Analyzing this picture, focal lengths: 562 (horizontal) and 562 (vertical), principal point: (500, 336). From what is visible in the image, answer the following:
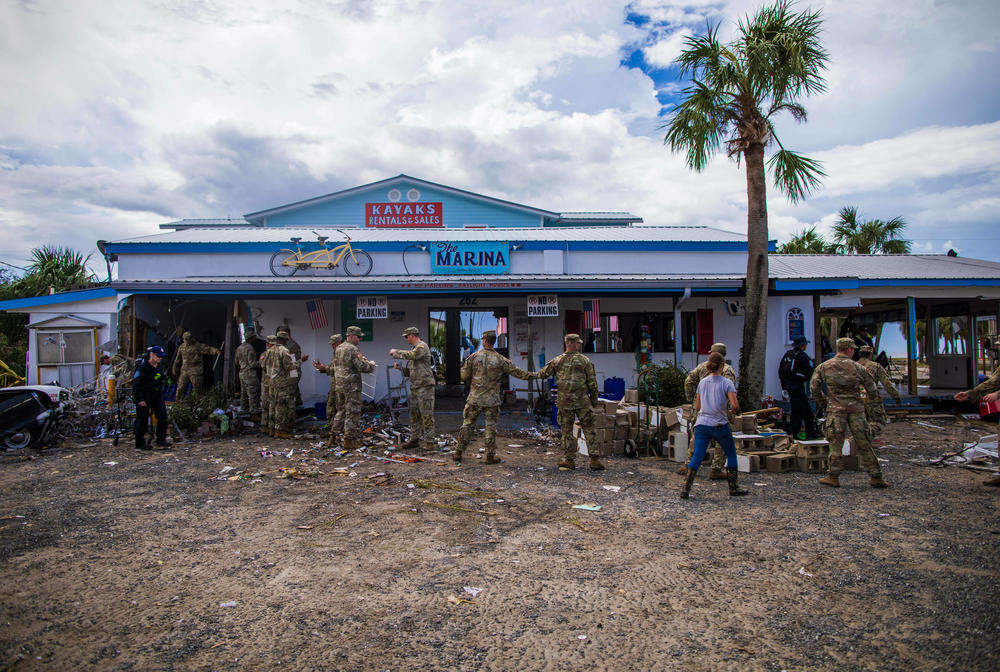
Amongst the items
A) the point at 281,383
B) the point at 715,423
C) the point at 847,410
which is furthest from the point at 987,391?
the point at 281,383

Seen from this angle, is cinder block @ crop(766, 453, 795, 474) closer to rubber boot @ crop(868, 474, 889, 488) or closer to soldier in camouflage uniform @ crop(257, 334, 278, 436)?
rubber boot @ crop(868, 474, 889, 488)

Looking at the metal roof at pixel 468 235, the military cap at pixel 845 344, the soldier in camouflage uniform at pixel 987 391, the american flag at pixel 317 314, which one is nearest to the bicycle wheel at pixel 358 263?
the metal roof at pixel 468 235

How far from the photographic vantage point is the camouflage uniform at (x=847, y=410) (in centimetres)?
679

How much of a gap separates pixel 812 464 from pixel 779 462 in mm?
498

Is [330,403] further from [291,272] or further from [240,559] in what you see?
[240,559]

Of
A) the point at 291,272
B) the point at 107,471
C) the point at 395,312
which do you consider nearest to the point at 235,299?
the point at 291,272

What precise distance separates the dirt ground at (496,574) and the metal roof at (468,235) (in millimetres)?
8987

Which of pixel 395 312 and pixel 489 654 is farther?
pixel 395 312

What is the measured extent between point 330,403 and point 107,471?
11.3ft

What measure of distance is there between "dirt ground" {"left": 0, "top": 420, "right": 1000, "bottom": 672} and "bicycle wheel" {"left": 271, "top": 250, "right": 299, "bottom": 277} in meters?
7.20

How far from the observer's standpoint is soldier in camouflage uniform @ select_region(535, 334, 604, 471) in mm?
7879

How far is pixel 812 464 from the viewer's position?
308 inches

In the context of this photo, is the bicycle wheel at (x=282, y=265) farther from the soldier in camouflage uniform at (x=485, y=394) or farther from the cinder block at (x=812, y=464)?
the cinder block at (x=812, y=464)

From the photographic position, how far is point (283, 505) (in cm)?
627
